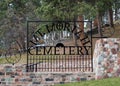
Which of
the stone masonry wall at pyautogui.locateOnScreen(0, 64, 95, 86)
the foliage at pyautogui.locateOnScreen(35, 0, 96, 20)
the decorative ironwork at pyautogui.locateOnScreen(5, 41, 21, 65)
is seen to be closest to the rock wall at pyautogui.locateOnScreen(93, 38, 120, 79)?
the stone masonry wall at pyautogui.locateOnScreen(0, 64, 95, 86)

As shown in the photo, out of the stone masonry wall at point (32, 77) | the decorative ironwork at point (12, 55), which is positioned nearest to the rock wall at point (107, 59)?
the stone masonry wall at point (32, 77)

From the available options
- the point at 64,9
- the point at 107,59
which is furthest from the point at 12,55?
the point at 107,59

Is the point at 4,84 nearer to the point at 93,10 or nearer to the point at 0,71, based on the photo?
the point at 0,71

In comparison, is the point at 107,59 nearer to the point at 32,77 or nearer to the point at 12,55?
the point at 32,77

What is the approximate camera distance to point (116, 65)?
1017cm

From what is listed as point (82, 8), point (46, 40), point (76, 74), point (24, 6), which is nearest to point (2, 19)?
point (24, 6)

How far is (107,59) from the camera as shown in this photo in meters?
10.2

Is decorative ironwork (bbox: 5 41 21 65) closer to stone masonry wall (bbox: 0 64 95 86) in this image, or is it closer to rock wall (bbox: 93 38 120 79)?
stone masonry wall (bbox: 0 64 95 86)

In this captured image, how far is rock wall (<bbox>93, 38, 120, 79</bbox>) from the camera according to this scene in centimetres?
1014

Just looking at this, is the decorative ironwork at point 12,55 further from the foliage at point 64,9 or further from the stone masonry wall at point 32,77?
the foliage at point 64,9

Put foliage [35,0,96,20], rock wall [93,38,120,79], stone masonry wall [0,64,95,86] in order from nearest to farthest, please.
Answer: rock wall [93,38,120,79], stone masonry wall [0,64,95,86], foliage [35,0,96,20]

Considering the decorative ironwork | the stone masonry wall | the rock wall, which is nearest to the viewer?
the rock wall

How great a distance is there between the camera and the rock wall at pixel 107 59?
10.1 metres

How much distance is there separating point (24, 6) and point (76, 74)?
73.5 feet
